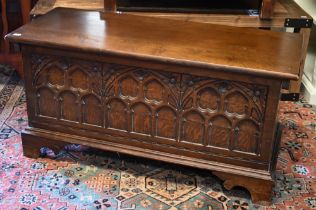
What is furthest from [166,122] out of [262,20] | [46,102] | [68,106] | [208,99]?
[262,20]

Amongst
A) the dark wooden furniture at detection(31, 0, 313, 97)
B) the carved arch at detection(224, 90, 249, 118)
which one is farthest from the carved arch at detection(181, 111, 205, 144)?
the dark wooden furniture at detection(31, 0, 313, 97)

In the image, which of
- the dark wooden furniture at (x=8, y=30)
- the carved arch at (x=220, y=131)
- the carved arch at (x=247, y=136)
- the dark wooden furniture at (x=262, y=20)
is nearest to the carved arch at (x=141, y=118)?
the carved arch at (x=220, y=131)

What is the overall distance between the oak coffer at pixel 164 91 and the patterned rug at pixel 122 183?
10cm

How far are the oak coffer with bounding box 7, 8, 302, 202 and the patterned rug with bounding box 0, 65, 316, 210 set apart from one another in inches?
3.9

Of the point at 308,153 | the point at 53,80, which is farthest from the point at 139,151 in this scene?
the point at 308,153

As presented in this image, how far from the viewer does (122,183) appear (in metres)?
1.87

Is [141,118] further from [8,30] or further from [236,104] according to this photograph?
[8,30]

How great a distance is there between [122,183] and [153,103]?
38cm

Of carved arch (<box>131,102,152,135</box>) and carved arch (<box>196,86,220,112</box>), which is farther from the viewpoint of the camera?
carved arch (<box>131,102,152,135</box>)

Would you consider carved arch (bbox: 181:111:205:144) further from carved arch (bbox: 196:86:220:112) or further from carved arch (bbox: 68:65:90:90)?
carved arch (bbox: 68:65:90:90)

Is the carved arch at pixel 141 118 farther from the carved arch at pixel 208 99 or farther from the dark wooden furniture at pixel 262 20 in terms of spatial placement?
the dark wooden furniture at pixel 262 20

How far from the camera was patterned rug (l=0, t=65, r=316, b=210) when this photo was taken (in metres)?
1.75

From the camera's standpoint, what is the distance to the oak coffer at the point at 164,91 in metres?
1.63

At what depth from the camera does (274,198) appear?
1.80 m
